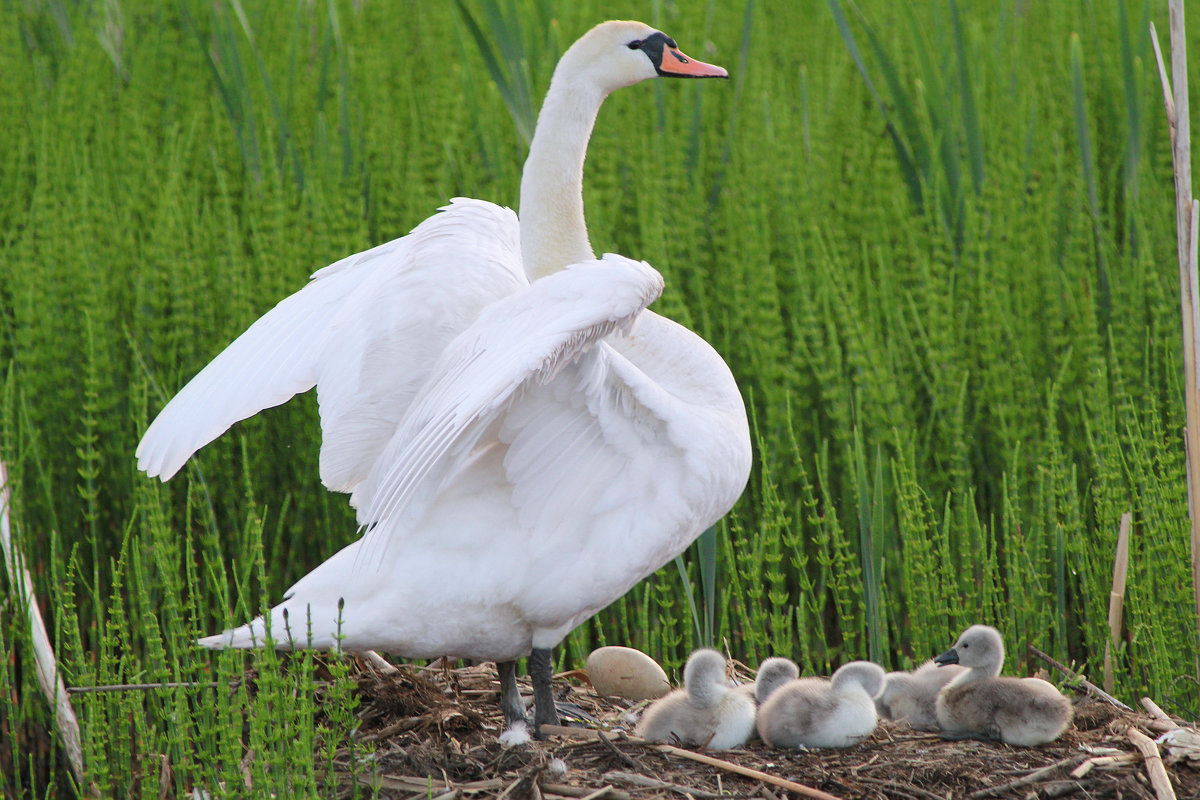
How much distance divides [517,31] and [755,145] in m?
1.19

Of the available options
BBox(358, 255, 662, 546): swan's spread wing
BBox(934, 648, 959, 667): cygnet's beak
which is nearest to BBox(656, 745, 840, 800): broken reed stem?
BBox(934, 648, 959, 667): cygnet's beak

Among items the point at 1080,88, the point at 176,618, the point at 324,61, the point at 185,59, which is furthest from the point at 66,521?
the point at 1080,88

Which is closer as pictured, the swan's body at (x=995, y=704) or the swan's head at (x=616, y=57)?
the swan's body at (x=995, y=704)

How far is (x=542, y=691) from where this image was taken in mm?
3303

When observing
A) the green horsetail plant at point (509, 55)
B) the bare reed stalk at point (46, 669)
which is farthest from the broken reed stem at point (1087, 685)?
the green horsetail plant at point (509, 55)

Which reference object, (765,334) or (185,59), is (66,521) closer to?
(765,334)

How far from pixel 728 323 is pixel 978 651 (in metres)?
1.75

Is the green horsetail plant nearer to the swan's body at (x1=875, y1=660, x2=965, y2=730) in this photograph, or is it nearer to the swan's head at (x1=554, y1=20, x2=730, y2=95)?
the swan's head at (x1=554, y1=20, x2=730, y2=95)

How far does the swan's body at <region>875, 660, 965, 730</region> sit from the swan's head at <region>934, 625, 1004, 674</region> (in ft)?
0.15

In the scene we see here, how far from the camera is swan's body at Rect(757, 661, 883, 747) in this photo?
10.2ft

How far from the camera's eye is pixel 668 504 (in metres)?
3.07

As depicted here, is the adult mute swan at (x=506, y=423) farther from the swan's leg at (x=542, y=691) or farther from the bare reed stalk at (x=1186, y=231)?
the bare reed stalk at (x=1186, y=231)

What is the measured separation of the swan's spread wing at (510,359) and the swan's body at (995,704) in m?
1.24

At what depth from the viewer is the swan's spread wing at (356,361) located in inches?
130
